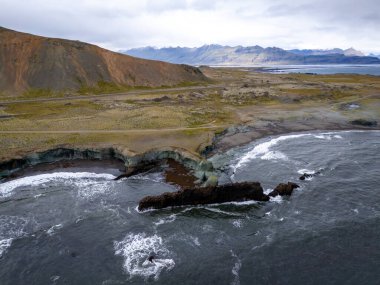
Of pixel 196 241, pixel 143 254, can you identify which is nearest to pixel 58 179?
pixel 143 254

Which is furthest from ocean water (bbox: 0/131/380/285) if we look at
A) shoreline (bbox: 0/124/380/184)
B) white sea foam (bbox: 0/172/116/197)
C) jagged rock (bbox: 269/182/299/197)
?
shoreline (bbox: 0/124/380/184)

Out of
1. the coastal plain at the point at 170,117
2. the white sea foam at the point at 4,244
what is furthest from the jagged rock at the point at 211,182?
the white sea foam at the point at 4,244

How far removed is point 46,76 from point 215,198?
4421 inches

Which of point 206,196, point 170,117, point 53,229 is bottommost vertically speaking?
point 53,229

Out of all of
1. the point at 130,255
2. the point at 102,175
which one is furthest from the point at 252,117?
the point at 130,255

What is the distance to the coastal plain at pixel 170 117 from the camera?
7162 centimetres

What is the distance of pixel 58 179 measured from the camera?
58250mm

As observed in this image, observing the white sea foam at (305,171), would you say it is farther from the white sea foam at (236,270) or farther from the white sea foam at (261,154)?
the white sea foam at (236,270)

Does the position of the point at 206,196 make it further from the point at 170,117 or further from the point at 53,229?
the point at 170,117

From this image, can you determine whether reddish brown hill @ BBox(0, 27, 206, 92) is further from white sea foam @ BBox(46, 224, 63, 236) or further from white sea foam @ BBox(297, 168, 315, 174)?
white sea foam @ BBox(297, 168, 315, 174)

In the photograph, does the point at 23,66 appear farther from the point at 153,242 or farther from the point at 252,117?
the point at 153,242

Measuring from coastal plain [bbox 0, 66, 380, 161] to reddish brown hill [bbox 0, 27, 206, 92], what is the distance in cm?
822

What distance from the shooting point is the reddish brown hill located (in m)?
137

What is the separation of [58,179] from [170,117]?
41152 millimetres
